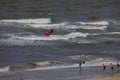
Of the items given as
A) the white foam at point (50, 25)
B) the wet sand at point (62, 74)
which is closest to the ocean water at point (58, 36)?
the white foam at point (50, 25)

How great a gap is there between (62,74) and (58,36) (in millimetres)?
16283

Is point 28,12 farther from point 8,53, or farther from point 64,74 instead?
point 64,74

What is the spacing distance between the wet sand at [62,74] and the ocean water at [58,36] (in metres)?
1.44

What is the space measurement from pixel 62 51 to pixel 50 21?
68.9 feet

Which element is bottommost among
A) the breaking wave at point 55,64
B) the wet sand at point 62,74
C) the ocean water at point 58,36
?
the wet sand at point 62,74

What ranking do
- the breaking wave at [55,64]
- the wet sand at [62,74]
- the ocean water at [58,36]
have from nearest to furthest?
the wet sand at [62,74], the breaking wave at [55,64], the ocean water at [58,36]

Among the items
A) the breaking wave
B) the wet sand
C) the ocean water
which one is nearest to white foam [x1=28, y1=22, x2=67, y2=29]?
the ocean water

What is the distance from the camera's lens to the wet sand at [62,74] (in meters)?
32.7

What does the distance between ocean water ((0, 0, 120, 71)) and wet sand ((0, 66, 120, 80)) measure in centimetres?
144

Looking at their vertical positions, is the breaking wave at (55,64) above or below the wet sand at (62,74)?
above

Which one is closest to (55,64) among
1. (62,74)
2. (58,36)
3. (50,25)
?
(62,74)

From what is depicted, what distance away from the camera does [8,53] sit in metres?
41.3

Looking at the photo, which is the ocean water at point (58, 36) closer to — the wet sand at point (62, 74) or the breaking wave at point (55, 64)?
the breaking wave at point (55, 64)

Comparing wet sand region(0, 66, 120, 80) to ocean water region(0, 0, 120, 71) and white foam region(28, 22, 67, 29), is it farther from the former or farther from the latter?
white foam region(28, 22, 67, 29)
